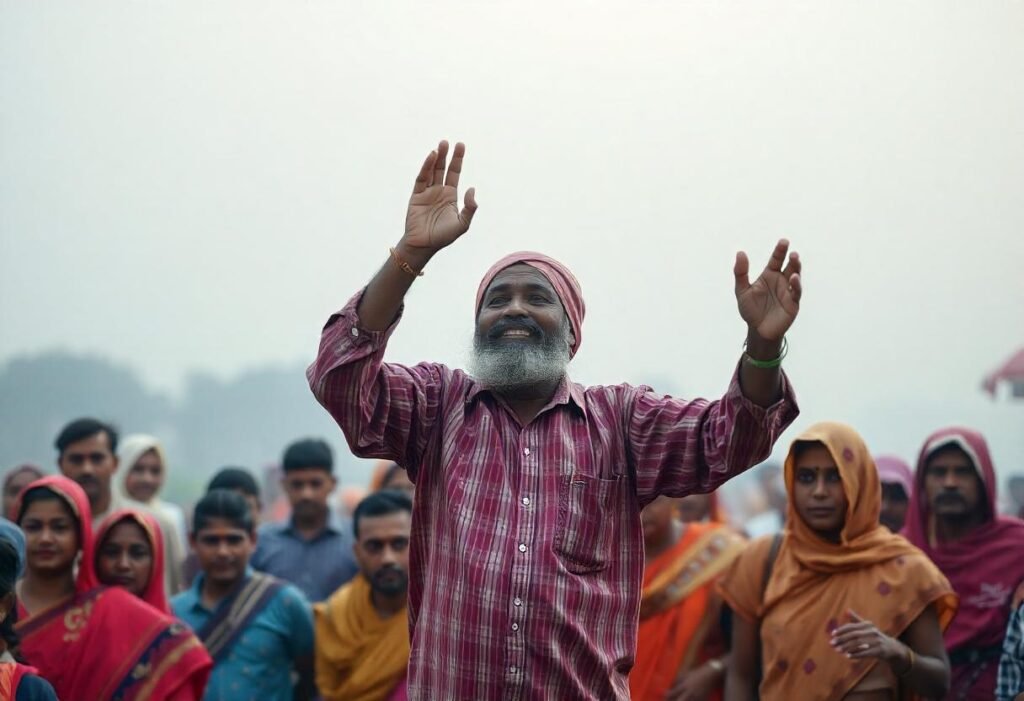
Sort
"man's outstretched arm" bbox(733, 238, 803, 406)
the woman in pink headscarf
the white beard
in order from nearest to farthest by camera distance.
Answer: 1. "man's outstretched arm" bbox(733, 238, 803, 406)
2. the white beard
3. the woman in pink headscarf

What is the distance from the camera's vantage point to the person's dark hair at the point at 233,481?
7882 mm

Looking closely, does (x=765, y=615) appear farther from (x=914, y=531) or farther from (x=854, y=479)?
(x=914, y=531)

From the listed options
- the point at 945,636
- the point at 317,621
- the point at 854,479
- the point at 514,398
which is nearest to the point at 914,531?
the point at 945,636

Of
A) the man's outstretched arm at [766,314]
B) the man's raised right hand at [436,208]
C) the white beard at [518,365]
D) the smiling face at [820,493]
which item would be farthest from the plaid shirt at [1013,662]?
the man's raised right hand at [436,208]

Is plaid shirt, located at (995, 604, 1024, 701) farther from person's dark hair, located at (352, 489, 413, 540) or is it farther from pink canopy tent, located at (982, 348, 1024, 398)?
pink canopy tent, located at (982, 348, 1024, 398)

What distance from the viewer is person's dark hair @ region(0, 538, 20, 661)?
4.58 metres

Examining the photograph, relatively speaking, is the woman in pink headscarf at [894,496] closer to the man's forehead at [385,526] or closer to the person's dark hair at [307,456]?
the man's forehead at [385,526]

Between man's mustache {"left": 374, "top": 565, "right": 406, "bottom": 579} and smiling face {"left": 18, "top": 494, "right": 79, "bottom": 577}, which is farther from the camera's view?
man's mustache {"left": 374, "top": 565, "right": 406, "bottom": 579}

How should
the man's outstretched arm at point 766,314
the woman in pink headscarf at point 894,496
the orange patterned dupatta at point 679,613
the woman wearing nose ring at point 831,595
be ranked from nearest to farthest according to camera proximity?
the man's outstretched arm at point 766,314 < the woman wearing nose ring at point 831,595 < the orange patterned dupatta at point 679,613 < the woman in pink headscarf at point 894,496

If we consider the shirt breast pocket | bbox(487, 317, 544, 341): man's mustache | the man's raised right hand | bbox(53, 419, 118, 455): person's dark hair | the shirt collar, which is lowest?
the shirt breast pocket

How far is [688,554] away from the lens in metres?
6.68

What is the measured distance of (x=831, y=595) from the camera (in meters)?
5.77

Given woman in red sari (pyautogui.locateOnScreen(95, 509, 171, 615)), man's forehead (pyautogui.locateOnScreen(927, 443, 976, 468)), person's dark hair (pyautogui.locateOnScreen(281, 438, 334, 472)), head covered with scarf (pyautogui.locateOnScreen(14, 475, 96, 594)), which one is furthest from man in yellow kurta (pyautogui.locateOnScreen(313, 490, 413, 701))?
man's forehead (pyautogui.locateOnScreen(927, 443, 976, 468))

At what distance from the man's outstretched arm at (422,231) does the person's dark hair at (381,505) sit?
10.6ft
